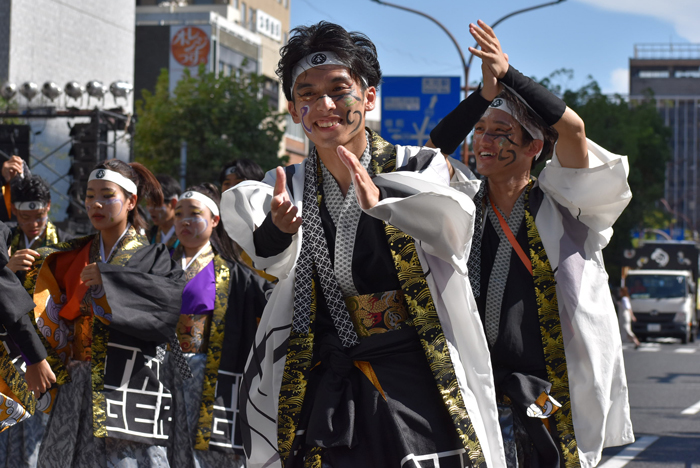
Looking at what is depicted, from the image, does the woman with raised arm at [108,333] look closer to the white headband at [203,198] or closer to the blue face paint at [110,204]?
the blue face paint at [110,204]

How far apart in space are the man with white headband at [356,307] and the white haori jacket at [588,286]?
413 millimetres

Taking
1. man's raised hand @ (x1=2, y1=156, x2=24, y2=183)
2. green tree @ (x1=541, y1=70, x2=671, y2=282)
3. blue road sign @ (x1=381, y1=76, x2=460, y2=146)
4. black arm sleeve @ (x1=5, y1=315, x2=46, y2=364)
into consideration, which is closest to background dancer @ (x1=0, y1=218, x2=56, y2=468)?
black arm sleeve @ (x1=5, y1=315, x2=46, y2=364)

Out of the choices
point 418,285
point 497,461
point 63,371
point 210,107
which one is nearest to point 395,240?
point 418,285

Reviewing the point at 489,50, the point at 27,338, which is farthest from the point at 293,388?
the point at 27,338

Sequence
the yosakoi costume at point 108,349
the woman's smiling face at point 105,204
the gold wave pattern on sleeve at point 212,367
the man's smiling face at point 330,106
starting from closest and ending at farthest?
the man's smiling face at point 330,106 < the yosakoi costume at point 108,349 < the woman's smiling face at point 105,204 < the gold wave pattern on sleeve at point 212,367

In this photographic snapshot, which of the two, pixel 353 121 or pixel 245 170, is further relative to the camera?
pixel 245 170

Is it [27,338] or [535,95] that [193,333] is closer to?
[27,338]

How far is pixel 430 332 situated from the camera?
8.76 feet

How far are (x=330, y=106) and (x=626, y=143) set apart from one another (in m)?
35.6

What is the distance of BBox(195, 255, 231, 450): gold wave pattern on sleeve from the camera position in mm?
5066

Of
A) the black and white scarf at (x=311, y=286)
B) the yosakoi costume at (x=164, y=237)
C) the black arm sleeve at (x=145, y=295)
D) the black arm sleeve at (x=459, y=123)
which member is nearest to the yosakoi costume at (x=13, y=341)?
the black arm sleeve at (x=145, y=295)

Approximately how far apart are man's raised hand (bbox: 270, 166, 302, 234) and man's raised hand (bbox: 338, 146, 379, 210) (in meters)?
0.20

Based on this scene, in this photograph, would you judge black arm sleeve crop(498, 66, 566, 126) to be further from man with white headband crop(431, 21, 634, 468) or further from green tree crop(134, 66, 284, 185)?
green tree crop(134, 66, 284, 185)

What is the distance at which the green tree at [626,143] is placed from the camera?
3456 cm
